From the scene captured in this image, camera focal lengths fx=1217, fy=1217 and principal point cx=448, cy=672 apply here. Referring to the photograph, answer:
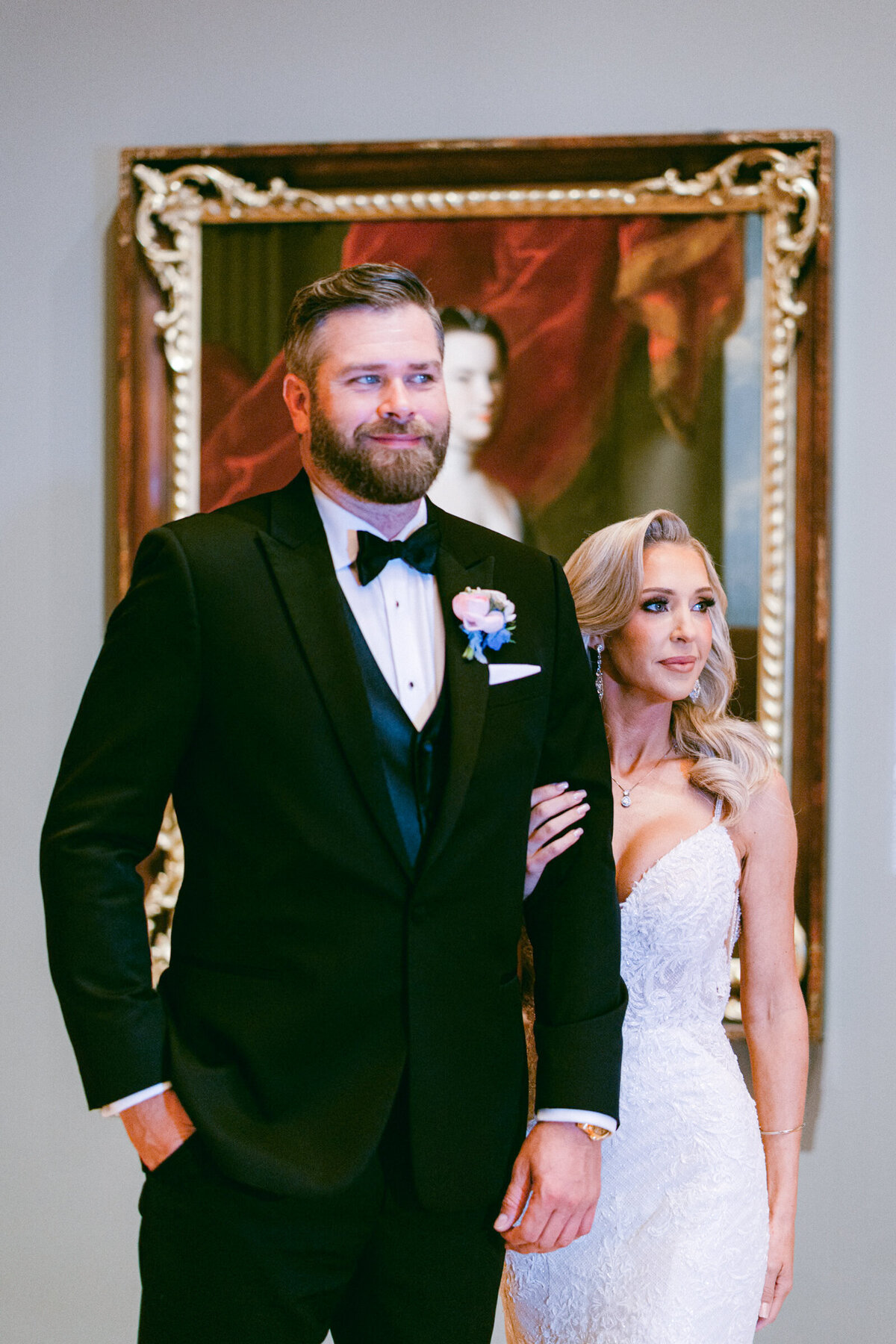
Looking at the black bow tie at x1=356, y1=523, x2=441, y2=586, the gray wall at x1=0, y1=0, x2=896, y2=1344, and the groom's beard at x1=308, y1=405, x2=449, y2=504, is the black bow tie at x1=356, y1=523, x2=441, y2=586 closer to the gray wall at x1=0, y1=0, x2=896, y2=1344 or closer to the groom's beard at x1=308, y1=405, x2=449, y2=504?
the groom's beard at x1=308, y1=405, x2=449, y2=504

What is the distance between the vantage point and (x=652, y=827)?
6.95 feet

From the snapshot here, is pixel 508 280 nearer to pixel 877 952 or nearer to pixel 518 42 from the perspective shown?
pixel 518 42

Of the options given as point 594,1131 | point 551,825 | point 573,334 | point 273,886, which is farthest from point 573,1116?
point 573,334

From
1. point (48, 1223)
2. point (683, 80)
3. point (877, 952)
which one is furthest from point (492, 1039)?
point (683, 80)

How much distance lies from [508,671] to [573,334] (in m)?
1.36

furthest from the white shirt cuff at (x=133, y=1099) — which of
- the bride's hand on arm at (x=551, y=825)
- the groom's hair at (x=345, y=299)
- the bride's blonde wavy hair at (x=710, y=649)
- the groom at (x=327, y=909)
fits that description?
the bride's blonde wavy hair at (x=710, y=649)

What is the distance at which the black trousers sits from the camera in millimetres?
1517

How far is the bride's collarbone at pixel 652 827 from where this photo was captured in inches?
81.9

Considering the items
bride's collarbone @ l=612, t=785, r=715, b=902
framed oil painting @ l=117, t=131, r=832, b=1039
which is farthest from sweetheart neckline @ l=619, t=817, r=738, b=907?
framed oil painting @ l=117, t=131, r=832, b=1039

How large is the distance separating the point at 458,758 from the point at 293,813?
0.73 feet

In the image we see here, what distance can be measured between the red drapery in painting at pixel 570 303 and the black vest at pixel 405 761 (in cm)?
129

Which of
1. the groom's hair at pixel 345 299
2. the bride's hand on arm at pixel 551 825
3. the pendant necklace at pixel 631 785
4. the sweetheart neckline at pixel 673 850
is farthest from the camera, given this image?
the pendant necklace at pixel 631 785

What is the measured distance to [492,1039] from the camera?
1639mm

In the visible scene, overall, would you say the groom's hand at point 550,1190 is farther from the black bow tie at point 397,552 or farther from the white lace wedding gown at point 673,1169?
the black bow tie at point 397,552
